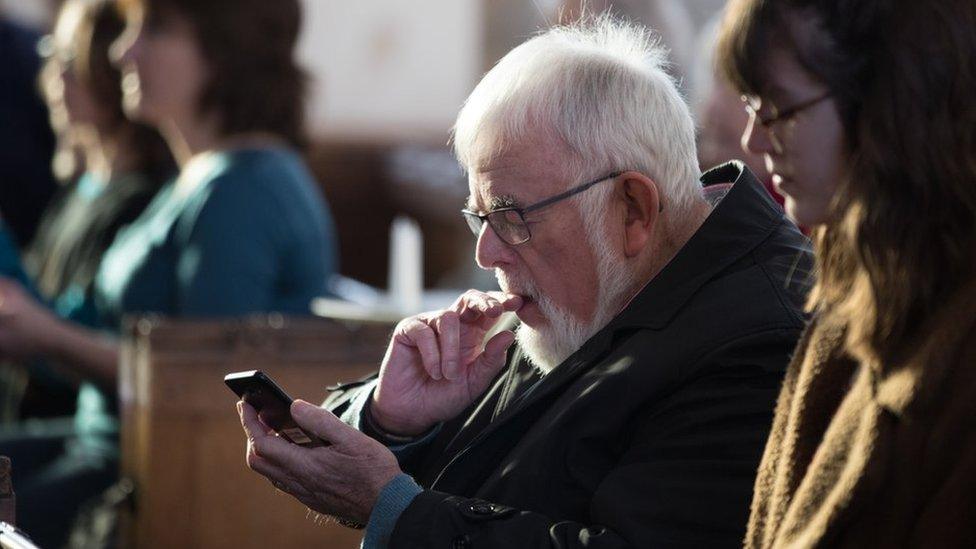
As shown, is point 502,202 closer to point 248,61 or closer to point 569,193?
point 569,193

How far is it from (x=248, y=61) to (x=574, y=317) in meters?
2.55

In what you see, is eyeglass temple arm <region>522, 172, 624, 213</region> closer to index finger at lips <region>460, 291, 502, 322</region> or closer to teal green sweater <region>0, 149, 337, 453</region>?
index finger at lips <region>460, 291, 502, 322</region>

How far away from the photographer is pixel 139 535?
377 centimetres

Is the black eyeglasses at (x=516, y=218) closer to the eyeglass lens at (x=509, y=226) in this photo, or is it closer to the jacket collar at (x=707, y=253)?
the eyeglass lens at (x=509, y=226)

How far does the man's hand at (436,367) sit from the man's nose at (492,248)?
4.7 inches

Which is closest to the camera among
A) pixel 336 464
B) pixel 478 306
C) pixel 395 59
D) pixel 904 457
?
pixel 904 457

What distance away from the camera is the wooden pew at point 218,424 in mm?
3672

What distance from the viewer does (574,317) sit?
233 cm

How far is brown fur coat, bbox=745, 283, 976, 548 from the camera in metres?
1.50

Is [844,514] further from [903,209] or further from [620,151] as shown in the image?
Answer: [620,151]

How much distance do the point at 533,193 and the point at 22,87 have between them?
502 centimetres

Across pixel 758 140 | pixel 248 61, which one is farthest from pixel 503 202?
pixel 248 61

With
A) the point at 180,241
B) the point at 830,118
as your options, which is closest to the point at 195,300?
the point at 180,241

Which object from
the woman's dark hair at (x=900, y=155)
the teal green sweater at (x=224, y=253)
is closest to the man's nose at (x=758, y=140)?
the woman's dark hair at (x=900, y=155)
